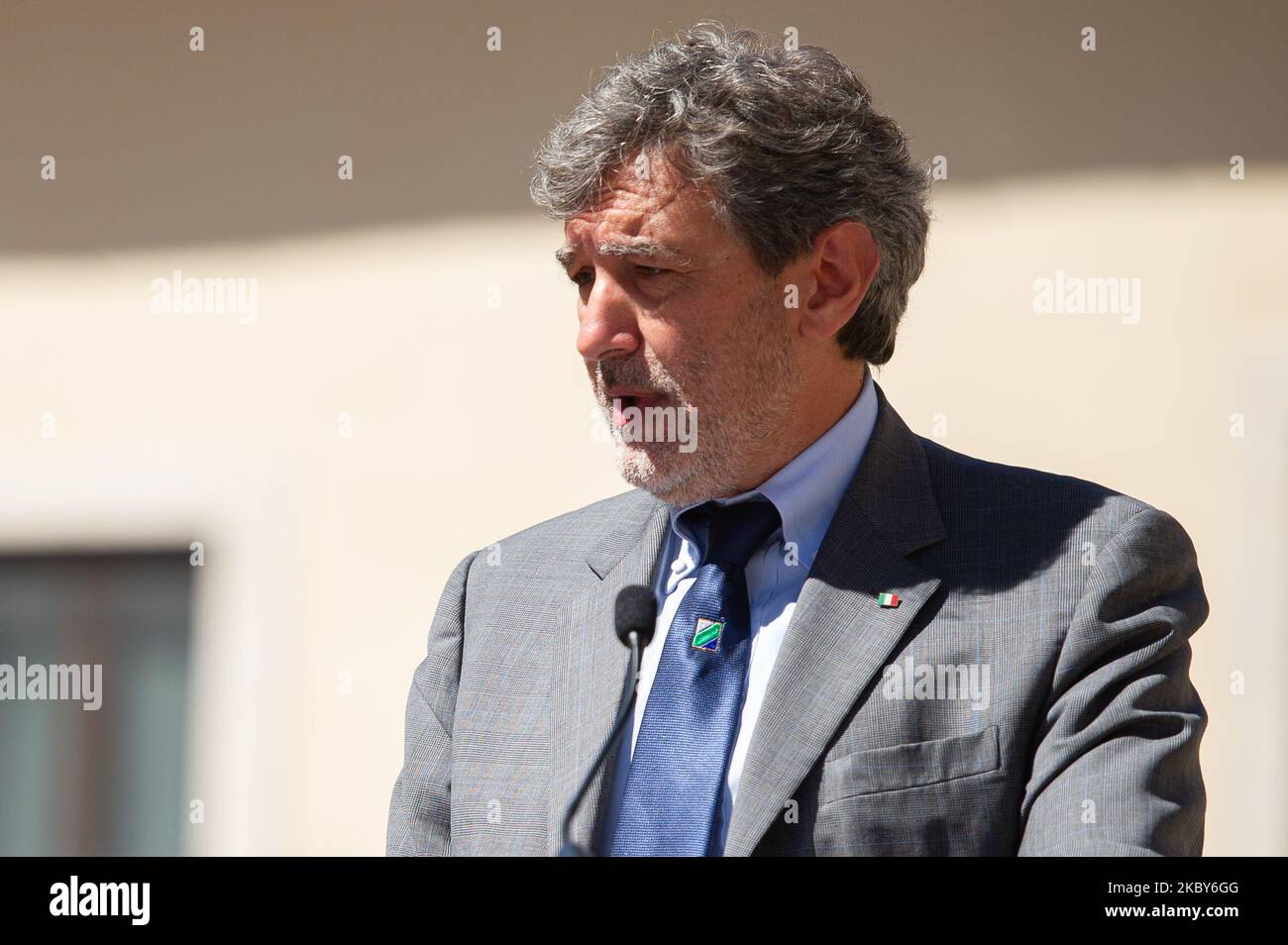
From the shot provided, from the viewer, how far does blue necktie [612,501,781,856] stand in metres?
1.82

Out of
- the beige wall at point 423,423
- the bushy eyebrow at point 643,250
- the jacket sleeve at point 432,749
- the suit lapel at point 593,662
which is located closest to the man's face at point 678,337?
the bushy eyebrow at point 643,250

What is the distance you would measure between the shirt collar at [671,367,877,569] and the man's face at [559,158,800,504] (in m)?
0.05

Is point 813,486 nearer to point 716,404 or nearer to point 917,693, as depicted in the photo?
point 716,404

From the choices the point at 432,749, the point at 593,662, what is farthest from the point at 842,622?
the point at 432,749

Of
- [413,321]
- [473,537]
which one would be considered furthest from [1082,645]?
[413,321]

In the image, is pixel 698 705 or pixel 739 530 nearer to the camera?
pixel 698 705

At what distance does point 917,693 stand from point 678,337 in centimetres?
58

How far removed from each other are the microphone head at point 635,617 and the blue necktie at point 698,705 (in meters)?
0.18

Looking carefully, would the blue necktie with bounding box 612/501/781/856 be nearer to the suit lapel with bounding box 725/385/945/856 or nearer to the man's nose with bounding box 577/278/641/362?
the suit lapel with bounding box 725/385/945/856

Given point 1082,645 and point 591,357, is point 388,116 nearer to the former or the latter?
point 591,357

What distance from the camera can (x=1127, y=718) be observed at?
170 cm

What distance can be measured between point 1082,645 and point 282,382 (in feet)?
8.92

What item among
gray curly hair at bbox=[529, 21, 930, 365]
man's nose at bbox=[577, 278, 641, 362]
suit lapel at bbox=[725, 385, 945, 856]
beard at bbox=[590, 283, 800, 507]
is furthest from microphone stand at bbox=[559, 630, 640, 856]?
gray curly hair at bbox=[529, 21, 930, 365]

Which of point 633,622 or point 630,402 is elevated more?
point 630,402
